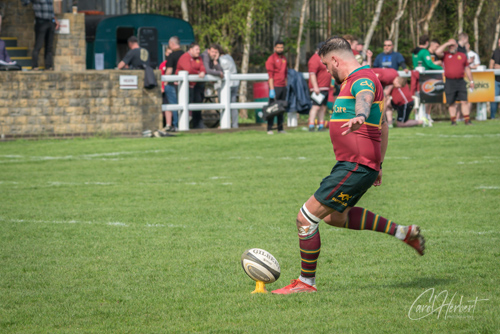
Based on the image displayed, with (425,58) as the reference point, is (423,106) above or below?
below

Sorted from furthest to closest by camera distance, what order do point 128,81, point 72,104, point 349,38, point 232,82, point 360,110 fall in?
point 232,82 → point 128,81 → point 72,104 → point 349,38 → point 360,110

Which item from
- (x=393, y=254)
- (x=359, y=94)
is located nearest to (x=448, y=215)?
(x=393, y=254)

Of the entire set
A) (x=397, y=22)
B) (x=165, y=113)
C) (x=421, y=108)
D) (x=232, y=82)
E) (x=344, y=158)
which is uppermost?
A: (x=397, y=22)

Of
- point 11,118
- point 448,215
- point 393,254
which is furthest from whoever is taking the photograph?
point 11,118

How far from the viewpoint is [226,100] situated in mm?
20016

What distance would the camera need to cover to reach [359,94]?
4.98m

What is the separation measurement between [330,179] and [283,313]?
3.45 ft

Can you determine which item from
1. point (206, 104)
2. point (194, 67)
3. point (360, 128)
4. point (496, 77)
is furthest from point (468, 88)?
point (360, 128)

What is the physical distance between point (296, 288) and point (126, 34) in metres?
20.6

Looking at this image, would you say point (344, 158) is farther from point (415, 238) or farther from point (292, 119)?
point (292, 119)

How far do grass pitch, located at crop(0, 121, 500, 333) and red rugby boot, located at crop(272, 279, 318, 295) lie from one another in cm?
12

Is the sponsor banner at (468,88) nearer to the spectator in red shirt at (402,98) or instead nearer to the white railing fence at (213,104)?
the white railing fence at (213,104)

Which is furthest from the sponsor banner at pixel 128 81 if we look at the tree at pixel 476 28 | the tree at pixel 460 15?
the tree at pixel 476 28

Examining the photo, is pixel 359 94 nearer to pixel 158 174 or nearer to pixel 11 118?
pixel 158 174
